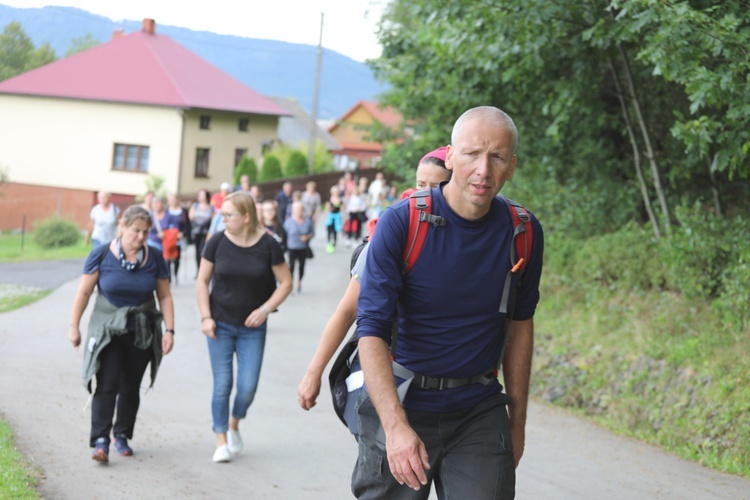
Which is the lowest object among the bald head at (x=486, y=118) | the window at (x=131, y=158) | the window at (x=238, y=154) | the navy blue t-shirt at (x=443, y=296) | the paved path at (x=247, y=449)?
the paved path at (x=247, y=449)

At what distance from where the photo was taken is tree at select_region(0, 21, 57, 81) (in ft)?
33.3

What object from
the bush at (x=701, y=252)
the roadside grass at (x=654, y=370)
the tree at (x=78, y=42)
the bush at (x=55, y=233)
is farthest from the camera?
the bush at (x=55, y=233)

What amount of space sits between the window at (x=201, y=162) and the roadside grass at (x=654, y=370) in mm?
43459

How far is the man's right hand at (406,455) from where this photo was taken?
12.5 ft

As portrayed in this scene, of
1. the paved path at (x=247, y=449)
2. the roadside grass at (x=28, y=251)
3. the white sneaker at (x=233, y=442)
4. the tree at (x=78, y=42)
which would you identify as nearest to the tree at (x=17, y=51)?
the tree at (x=78, y=42)

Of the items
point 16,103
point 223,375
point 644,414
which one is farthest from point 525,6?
point 16,103

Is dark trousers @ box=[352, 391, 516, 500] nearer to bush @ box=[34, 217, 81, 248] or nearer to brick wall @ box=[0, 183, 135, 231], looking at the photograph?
brick wall @ box=[0, 183, 135, 231]

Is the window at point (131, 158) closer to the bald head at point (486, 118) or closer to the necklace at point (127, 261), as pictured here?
the necklace at point (127, 261)

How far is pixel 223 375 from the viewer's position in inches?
328

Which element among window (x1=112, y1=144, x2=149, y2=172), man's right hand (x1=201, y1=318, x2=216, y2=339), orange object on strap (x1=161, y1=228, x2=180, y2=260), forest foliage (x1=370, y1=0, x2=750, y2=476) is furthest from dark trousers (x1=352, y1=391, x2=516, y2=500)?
window (x1=112, y1=144, x2=149, y2=172)

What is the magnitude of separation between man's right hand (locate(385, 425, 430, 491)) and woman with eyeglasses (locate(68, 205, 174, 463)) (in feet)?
15.1

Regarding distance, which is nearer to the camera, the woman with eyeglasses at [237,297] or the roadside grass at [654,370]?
the woman with eyeglasses at [237,297]

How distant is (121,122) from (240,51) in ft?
26.4

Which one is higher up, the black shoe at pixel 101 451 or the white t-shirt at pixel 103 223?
the white t-shirt at pixel 103 223
